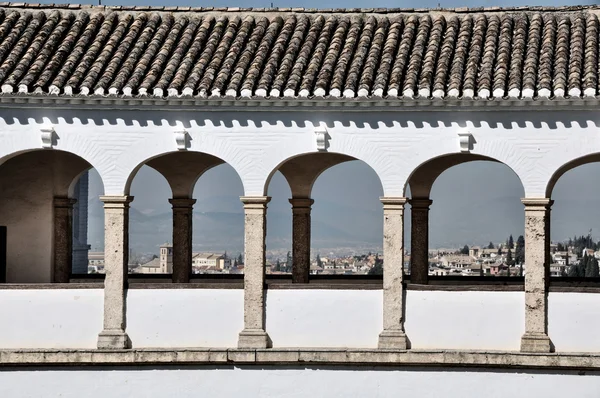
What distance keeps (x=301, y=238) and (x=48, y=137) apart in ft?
18.8

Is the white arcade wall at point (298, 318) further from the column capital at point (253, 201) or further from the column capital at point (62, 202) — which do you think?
the column capital at point (62, 202)

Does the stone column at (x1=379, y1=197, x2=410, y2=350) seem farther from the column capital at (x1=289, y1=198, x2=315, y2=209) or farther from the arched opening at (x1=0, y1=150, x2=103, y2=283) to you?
the arched opening at (x1=0, y1=150, x2=103, y2=283)

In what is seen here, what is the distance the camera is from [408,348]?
25062 millimetres

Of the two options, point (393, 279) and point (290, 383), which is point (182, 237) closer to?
point (290, 383)

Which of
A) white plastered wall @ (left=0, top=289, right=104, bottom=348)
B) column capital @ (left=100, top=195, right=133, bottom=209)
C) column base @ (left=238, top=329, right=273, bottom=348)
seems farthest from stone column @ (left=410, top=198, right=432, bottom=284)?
white plastered wall @ (left=0, top=289, right=104, bottom=348)

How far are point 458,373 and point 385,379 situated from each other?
3.82ft

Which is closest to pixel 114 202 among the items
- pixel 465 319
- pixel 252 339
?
pixel 252 339

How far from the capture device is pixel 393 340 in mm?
24953

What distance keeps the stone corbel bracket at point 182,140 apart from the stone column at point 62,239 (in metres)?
4.56

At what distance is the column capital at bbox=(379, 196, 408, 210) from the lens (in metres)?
25.1

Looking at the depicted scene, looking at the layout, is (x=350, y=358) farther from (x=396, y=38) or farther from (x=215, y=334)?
(x=396, y=38)

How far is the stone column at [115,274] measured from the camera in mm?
25375

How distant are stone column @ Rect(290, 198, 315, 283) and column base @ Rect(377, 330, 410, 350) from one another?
4253mm

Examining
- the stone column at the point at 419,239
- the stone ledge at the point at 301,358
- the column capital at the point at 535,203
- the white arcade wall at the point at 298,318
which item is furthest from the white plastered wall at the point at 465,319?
the stone column at the point at 419,239
